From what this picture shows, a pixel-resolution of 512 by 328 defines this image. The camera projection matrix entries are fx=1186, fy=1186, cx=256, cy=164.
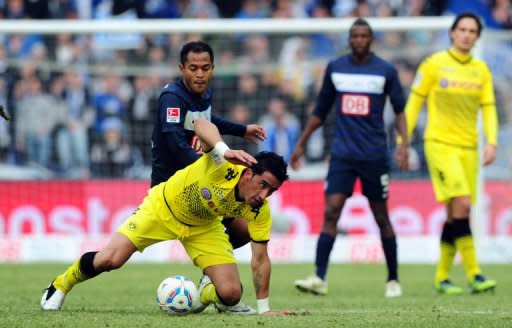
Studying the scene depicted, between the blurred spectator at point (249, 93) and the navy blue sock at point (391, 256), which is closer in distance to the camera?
the navy blue sock at point (391, 256)

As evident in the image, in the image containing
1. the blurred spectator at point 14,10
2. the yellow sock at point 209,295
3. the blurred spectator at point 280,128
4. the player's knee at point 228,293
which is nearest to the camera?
the player's knee at point 228,293

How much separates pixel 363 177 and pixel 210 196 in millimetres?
3564

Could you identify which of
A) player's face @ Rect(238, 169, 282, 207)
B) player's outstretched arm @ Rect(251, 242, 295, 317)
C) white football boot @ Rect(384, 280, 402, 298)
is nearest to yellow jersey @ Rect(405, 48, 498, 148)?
white football boot @ Rect(384, 280, 402, 298)

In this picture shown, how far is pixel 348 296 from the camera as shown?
11367mm

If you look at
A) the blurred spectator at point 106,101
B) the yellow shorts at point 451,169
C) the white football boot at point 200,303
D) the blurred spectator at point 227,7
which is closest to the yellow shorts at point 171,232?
the white football boot at point 200,303

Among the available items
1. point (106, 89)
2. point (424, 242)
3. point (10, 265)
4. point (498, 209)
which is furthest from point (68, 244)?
point (498, 209)

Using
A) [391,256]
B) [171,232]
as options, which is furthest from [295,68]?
[171,232]

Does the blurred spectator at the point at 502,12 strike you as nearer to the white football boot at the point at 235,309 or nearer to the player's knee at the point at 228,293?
the white football boot at the point at 235,309

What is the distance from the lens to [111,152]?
1772cm

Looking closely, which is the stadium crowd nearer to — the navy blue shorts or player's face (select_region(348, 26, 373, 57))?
the navy blue shorts

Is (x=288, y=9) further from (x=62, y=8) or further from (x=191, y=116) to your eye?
(x=191, y=116)

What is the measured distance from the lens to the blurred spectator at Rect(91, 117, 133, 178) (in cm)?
1759

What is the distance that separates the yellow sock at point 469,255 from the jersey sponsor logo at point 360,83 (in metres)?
1.76

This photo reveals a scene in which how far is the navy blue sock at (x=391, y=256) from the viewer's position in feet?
38.4
